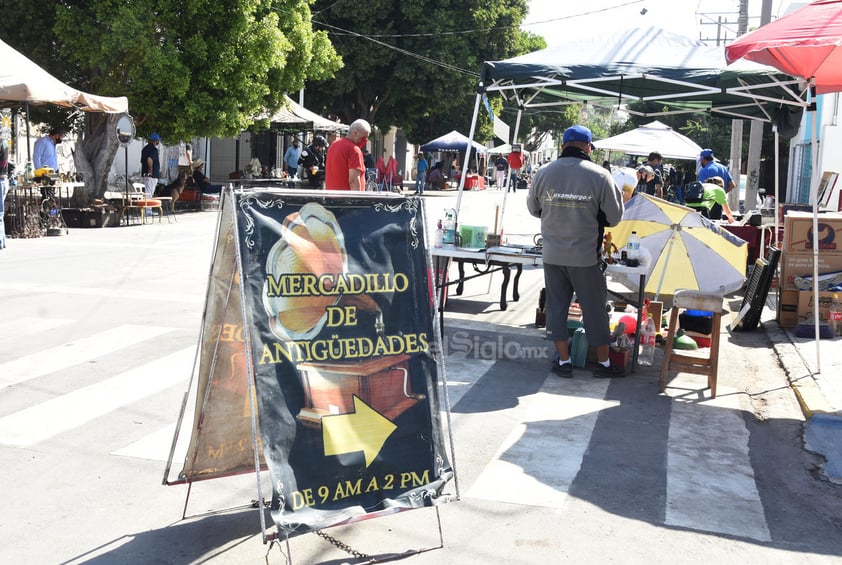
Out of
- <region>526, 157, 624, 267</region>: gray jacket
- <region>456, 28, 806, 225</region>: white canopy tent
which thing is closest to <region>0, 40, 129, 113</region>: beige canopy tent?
<region>456, 28, 806, 225</region>: white canopy tent

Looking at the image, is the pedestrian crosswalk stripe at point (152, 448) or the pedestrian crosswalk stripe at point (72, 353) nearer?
the pedestrian crosswalk stripe at point (152, 448)

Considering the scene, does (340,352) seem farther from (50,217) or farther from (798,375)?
(50,217)

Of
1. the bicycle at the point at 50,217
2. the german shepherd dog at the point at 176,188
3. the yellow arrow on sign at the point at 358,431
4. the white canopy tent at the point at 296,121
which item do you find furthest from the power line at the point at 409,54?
the yellow arrow on sign at the point at 358,431

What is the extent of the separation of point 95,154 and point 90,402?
14.9 m

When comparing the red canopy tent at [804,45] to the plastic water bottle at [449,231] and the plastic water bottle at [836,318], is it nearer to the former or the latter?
Result: the plastic water bottle at [836,318]

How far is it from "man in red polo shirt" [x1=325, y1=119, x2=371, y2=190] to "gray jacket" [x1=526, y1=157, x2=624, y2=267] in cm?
272

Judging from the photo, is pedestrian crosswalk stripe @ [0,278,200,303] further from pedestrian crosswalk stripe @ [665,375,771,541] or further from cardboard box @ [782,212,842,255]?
cardboard box @ [782,212,842,255]

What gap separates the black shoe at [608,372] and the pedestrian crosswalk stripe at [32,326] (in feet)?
17.2

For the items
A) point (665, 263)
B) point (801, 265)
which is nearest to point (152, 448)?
point (665, 263)

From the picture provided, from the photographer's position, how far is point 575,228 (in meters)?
7.38

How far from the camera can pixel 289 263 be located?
4.08m

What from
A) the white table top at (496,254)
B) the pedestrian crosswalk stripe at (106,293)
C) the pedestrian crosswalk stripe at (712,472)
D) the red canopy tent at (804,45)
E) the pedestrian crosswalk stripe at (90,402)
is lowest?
the pedestrian crosswalk stripe at (712,472)

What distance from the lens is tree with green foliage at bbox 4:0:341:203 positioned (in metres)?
18.5

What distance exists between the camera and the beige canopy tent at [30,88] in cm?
1460
